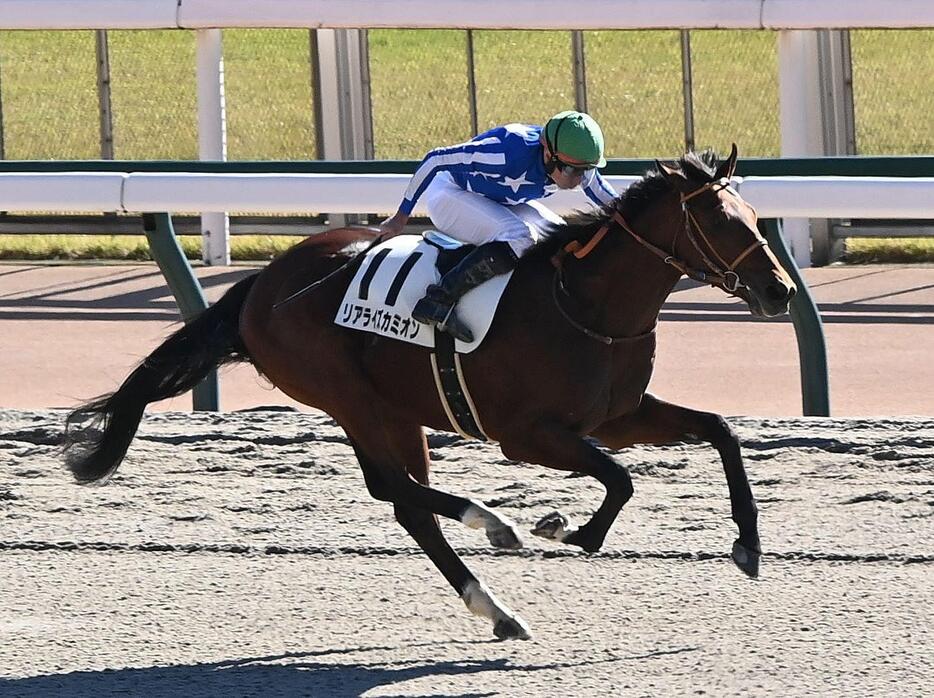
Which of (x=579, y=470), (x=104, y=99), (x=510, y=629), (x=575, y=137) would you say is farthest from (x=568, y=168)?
(x=104, y=99)

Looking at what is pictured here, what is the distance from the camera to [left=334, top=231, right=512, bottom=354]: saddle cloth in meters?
5.00

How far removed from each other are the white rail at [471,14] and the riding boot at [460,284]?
219 inches

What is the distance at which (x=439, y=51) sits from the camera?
41.4ft

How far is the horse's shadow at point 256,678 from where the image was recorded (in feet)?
14.5

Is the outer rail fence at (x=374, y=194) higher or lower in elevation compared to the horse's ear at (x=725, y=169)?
higher

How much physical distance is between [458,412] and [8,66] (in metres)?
9.28

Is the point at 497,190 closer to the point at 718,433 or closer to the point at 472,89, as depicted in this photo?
the point at 718,433

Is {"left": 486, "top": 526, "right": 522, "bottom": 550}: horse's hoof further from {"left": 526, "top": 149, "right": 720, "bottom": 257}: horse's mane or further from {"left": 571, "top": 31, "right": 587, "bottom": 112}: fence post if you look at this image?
{"left": 571, "top": 31, "right": 587, "bottom": 112}: fence post

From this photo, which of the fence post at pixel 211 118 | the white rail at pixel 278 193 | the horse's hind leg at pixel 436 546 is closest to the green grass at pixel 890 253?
the white rail at pixel 278 193

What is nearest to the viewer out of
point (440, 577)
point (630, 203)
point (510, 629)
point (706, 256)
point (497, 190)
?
point (706, 256)

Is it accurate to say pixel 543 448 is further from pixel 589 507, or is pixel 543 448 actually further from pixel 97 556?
pixel 97 556

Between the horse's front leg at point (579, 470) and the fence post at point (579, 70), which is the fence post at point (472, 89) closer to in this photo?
the fence post at point (579, 70)

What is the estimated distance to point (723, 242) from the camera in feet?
15.1

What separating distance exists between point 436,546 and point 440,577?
0.37 meters
